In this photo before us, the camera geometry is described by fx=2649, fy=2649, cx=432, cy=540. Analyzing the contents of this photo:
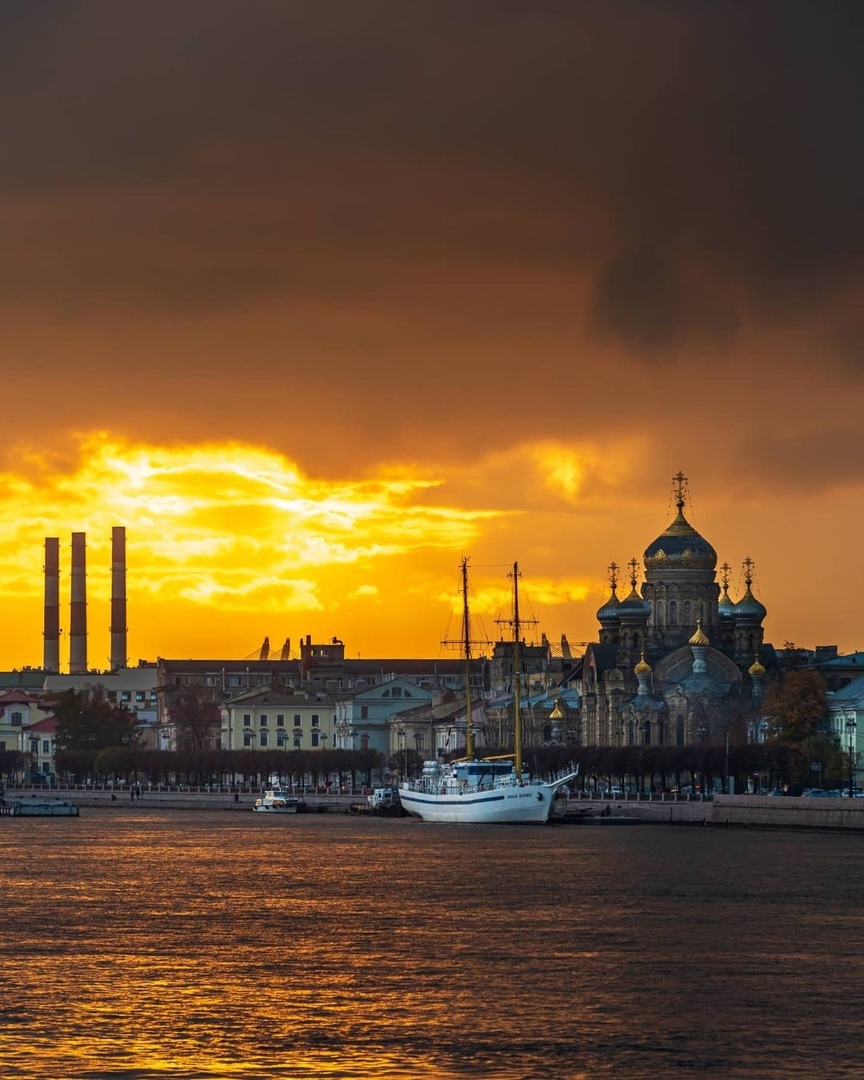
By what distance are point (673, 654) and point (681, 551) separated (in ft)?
18.9

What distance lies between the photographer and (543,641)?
168 m

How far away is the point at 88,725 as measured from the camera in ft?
507

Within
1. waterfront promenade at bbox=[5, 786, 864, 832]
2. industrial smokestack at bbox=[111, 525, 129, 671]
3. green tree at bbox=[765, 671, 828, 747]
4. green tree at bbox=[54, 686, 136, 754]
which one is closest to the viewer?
waterfront promenade at bbox=[5, 786, 864, 832]

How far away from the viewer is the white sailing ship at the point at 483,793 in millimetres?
94062

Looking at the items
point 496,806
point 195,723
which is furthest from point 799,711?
point 195,723

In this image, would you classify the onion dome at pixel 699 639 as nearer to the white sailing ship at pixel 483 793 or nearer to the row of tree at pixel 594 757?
the row of tree at pixel 594 757

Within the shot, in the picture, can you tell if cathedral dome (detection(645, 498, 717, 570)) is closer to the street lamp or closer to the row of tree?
the row of tree

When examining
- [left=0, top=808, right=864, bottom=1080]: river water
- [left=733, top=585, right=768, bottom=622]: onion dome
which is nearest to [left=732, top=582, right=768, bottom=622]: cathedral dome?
[left=733, top=585, right=768, bottom=622]: onion dome

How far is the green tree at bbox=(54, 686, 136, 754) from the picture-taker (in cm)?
15388

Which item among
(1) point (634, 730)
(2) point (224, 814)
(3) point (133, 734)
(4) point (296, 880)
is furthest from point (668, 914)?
(3) point (133, 734)

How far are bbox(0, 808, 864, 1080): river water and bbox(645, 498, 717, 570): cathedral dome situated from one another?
61025 millimetres

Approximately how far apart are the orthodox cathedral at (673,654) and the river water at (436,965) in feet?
174

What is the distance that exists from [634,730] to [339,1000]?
89240 mm

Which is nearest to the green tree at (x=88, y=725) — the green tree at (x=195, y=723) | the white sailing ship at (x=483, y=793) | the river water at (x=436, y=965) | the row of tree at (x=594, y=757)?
the row of tree at (x=594, y=757)
